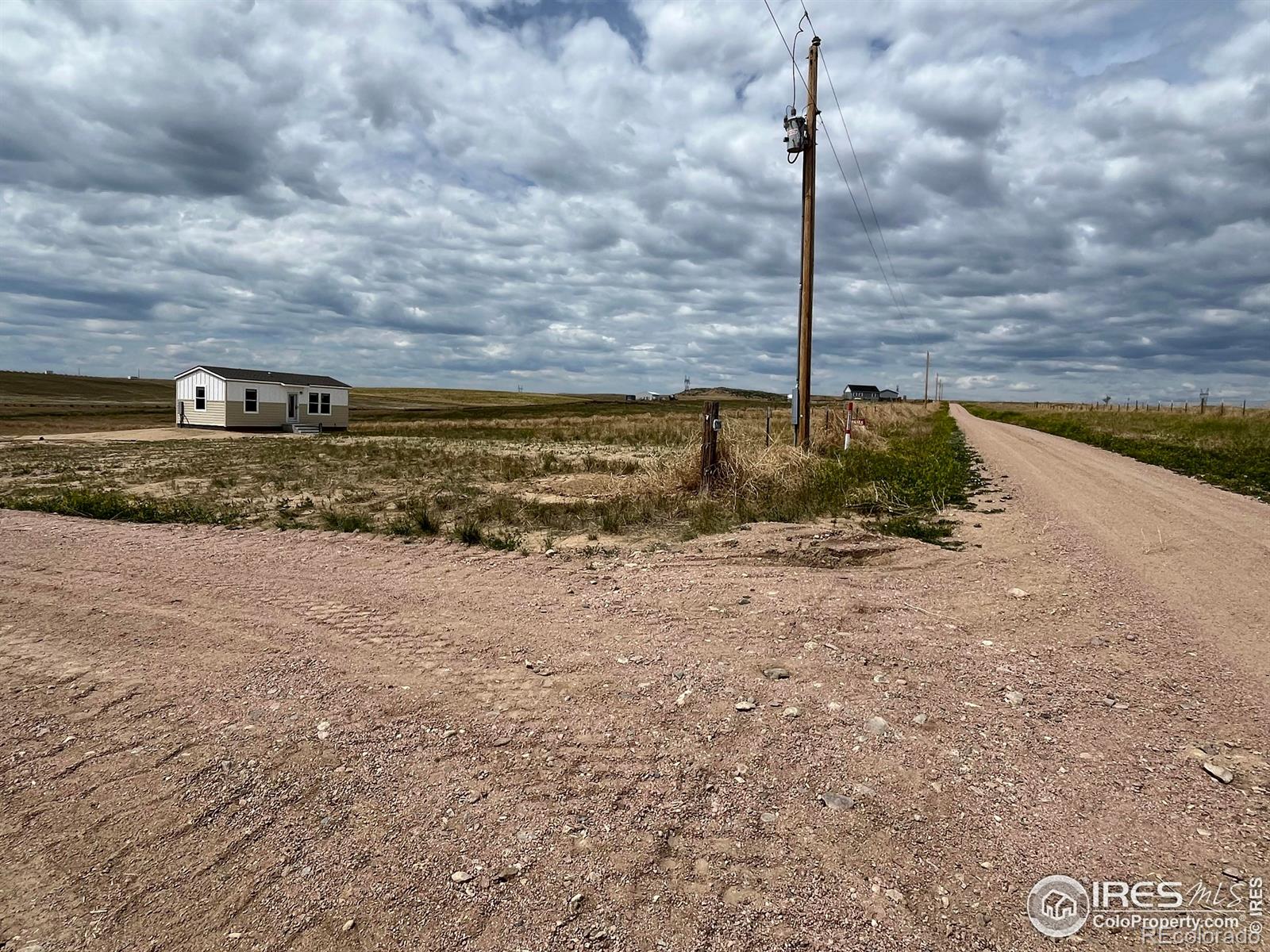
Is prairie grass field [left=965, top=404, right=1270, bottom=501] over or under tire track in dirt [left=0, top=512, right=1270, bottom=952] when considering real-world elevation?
over

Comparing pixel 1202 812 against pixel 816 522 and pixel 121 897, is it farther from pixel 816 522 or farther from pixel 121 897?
pixel 816 522

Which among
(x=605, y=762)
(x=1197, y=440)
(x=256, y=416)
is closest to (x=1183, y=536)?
(x=605, y=762)

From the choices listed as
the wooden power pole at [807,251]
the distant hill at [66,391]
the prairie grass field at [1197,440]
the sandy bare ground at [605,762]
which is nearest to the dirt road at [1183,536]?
the sandy bare ground at [605,762]

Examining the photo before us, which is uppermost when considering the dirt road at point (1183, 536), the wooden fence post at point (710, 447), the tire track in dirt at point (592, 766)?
the wooden fence post at point (710, 447)

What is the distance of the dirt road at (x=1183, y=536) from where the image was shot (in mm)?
4844

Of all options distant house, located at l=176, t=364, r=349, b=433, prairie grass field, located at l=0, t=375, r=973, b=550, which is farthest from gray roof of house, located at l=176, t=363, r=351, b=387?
prairie grass field, located at l=0, t=375, r=973, b=550

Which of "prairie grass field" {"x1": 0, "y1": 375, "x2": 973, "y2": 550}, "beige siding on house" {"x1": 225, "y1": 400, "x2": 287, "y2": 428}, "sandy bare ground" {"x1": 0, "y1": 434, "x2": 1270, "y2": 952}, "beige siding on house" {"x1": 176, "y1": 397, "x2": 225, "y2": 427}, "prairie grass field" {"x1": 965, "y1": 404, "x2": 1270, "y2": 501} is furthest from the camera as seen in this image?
"beige siding on house" {"x1": 176, "y1": 397, "x2": 225, "y2": 427}

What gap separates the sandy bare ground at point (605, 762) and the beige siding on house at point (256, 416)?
42.7 metres

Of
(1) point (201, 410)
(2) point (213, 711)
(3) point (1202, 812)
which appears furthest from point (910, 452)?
(1) point (201, 410)

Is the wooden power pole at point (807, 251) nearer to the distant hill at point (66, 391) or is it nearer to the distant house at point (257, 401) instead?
the distant house at point (257, 401)

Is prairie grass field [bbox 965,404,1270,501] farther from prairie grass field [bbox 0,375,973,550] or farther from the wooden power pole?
the wooden power pole

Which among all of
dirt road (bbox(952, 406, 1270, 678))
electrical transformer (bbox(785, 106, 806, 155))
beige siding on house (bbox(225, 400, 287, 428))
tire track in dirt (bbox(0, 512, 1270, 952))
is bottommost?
tire track in dirt (bbox(0, 512, 1270, 952))

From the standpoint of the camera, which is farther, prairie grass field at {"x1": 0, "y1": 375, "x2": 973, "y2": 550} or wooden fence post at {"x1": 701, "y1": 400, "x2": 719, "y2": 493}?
wooden fence post at {"x1": 701, "y1": 400, "x2": 719, "y2": 493}

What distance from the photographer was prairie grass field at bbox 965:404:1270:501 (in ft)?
45.2
